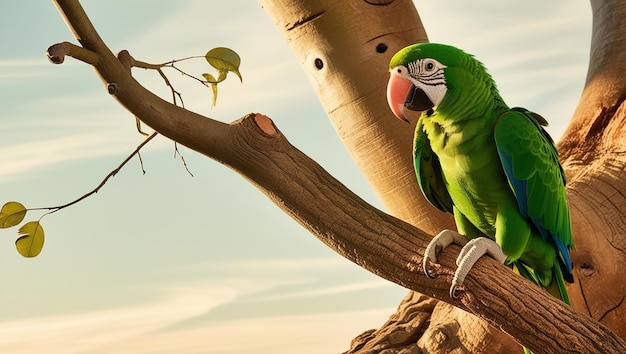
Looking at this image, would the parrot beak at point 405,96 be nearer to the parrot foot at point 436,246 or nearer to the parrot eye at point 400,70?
the parrot eye at point 400,70

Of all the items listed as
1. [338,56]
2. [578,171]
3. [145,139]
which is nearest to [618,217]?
[578,171]

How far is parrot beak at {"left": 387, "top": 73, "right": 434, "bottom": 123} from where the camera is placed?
1.89 m

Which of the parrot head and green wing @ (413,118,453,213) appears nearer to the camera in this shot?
the parrot head

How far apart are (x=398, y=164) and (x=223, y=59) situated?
2.91 ft

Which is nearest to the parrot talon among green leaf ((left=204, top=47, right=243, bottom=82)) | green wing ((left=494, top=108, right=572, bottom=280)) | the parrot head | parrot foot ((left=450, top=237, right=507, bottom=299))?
parrot foot ((left=450, top=237, right=507, bottom=299))

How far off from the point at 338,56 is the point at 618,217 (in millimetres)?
1117

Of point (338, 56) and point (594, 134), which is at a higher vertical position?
point (338, 56)

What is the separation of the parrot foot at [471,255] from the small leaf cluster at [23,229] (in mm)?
1033

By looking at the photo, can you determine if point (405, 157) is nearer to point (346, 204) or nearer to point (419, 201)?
point (419, 201)

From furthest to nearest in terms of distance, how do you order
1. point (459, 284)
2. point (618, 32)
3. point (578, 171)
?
point (618, 32) < point (578, 171) < point (459, 284)

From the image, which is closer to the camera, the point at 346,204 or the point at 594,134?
the point at 346,204

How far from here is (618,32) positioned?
9.57ft

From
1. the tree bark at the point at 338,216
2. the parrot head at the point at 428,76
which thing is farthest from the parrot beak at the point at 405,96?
the tree bark at the point at 338,216

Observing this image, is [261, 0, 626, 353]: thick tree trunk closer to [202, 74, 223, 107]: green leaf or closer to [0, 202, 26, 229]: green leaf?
[202, 74, 223, 107]: green leaf
